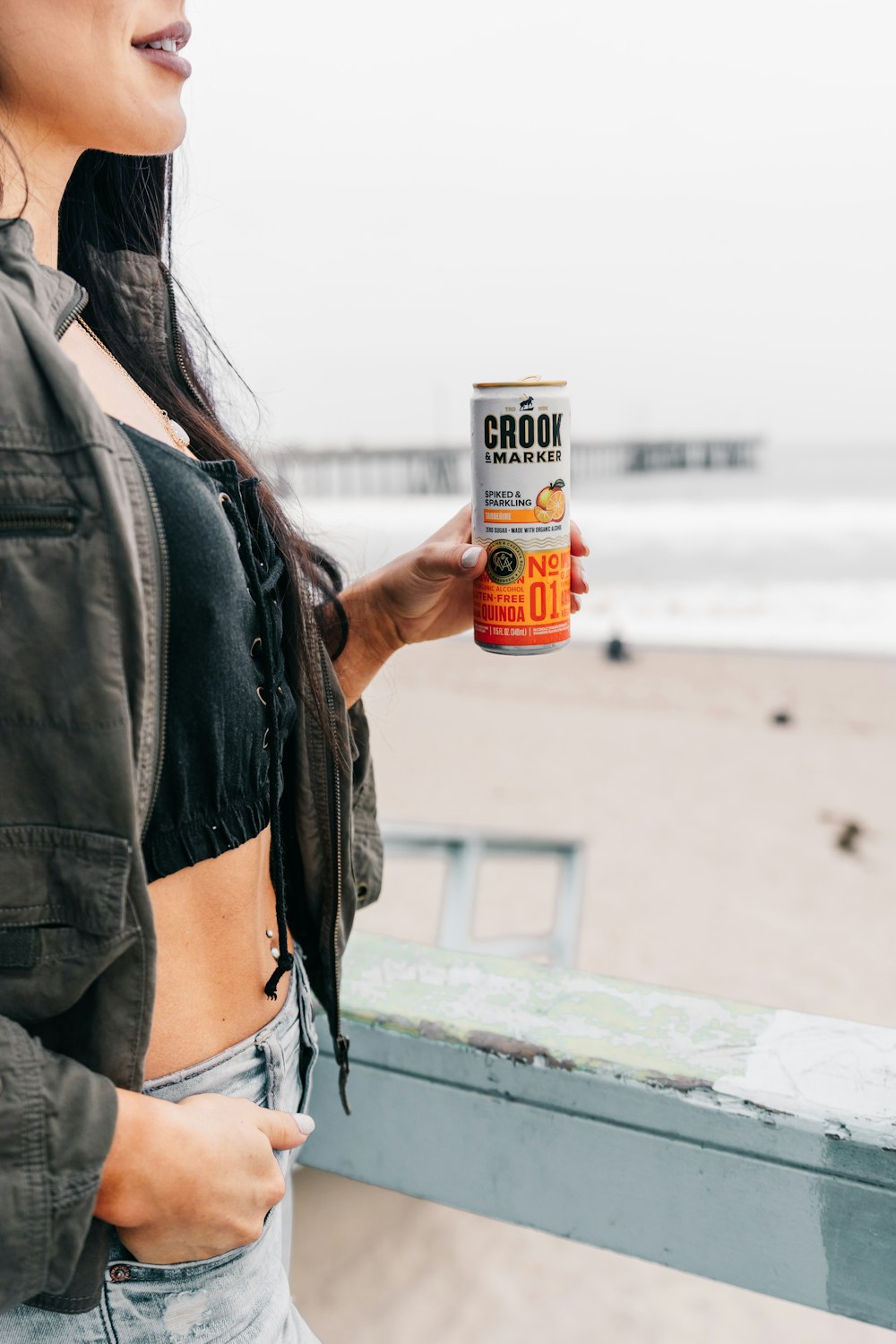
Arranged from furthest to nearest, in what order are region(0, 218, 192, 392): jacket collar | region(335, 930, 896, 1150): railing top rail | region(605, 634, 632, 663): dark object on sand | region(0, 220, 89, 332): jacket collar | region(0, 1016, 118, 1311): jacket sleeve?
region(605, 634, 632, 663): dark object on sand < region(0, 218, 192, 392): jacket collar < region(335, 930, 896, 1150): railing top rail < region(0, 220, 89, 332): jacket collar < region(0, 1016, 118, 1311): jacket sleeve

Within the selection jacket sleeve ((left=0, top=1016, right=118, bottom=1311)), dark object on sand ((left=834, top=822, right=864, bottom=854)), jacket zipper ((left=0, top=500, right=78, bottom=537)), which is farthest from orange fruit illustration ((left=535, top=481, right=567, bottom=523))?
dark object on sand ((left=834, top=822, right=864, bottom=854))

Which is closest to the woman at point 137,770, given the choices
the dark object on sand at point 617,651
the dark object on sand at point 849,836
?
the dark object on sand at point 849,836

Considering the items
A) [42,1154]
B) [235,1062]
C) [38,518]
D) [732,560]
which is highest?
[38,518]

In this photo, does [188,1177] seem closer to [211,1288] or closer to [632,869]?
[211,1288]

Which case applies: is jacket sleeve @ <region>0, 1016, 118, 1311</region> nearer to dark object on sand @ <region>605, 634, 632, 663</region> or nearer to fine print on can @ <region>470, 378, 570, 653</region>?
fine print on can @ <region>470, 378, 570, 653</region>

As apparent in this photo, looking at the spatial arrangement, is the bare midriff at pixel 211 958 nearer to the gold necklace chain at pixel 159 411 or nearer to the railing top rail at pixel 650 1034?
the railing top rail at pixel 650 1034

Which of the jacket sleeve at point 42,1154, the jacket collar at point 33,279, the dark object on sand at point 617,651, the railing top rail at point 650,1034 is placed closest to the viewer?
the jacket sleeve at point 42,1154

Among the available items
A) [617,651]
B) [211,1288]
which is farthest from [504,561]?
[617,651]

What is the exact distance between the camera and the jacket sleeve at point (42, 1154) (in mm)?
664

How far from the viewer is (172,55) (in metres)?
0.92

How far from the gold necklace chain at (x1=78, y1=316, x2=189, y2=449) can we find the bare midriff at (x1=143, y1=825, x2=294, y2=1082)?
15.6 inches

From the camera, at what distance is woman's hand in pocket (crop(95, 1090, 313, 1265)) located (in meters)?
0.71

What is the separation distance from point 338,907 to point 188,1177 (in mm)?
351

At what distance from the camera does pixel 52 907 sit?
708 millimetres
